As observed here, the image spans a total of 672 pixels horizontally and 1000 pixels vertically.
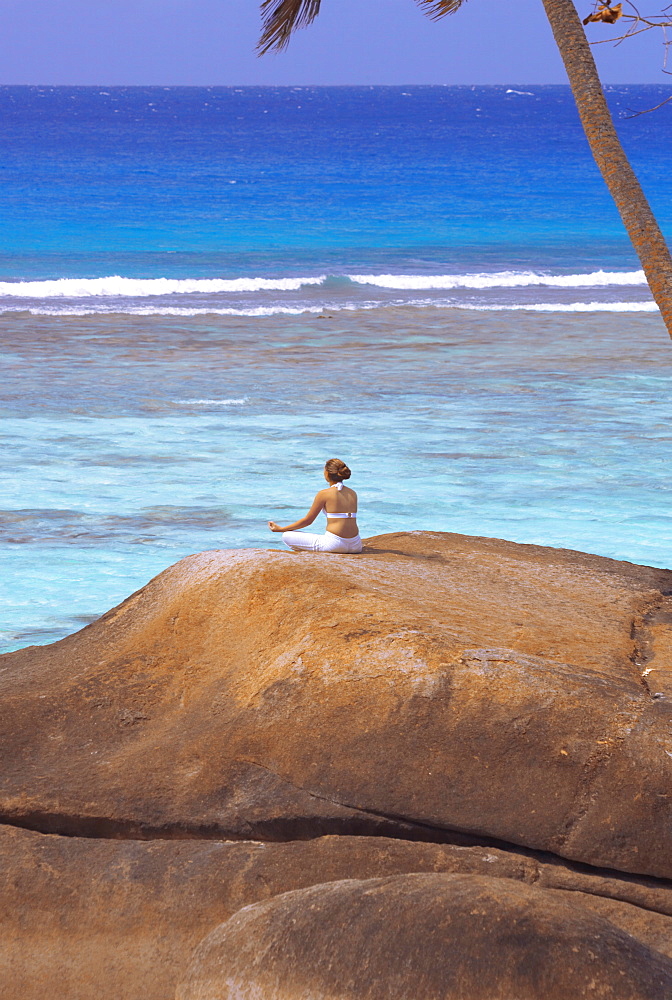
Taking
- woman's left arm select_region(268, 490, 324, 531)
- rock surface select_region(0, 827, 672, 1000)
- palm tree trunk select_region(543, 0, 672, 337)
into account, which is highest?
palm tree trunk select_region(543, 0, 672, 337)

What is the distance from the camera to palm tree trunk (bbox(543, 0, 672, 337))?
7.45 meters

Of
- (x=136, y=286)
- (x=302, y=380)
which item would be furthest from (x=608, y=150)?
(x=136, y=286)

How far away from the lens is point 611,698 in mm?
4812

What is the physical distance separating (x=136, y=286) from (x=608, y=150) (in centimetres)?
2388

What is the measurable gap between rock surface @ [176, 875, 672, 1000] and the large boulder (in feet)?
2.04

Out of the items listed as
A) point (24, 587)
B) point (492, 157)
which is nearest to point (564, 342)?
point (24, 587)

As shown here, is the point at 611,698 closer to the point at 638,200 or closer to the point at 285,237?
the point at 638,200

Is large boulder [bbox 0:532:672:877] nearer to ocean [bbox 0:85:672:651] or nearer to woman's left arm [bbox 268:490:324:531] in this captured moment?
woman's left arm [bbox 268:490:324:531]

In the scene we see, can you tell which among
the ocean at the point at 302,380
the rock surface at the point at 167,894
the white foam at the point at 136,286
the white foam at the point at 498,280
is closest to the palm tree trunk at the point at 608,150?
the ocean at the point at 302,380

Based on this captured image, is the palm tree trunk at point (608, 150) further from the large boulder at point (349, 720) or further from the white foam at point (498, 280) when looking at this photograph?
the white foam at point (498, 280)

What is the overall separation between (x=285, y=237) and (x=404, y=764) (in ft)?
126

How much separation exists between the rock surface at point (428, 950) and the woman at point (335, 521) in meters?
3.24

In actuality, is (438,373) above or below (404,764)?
above

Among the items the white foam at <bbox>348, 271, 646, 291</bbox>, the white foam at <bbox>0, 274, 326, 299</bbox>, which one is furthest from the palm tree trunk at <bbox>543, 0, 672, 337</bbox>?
the white foam at <bbox>348, 271, 646, 291</bbox>
